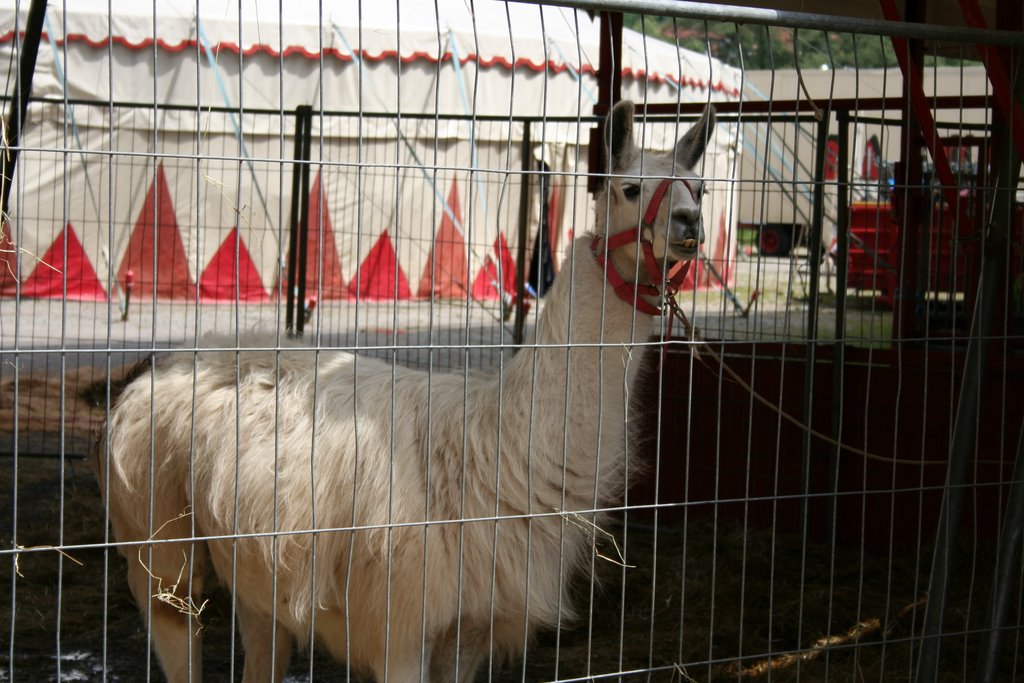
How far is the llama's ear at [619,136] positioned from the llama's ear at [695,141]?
0.19 metres

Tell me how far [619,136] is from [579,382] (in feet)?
2.50

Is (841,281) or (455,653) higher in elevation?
Answer: (841,281)

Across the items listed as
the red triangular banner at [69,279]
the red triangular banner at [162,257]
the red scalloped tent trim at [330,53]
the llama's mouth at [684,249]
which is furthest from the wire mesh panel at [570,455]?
the red scalloped tent trim at [330,53]

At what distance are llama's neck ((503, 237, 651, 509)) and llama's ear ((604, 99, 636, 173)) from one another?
28cm

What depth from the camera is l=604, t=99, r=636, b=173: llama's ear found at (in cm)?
296

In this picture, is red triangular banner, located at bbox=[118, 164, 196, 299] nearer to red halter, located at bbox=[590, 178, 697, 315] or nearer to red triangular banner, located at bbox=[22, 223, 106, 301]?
red triangular banner, located at bbox=[22, 223, 106, 301]

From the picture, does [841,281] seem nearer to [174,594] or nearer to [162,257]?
[174,594]

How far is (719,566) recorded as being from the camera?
207 inches

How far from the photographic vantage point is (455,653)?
3156mm

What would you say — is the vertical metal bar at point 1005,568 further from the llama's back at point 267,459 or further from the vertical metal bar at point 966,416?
the llama's back at point 267,459

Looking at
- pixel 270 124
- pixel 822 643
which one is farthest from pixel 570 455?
pixel 270 124

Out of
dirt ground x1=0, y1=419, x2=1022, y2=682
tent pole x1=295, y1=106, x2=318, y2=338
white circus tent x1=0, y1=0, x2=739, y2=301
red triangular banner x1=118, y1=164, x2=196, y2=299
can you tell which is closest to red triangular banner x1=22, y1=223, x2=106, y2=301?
white circus tent x1=0, y1=0, x2=739, y2=301

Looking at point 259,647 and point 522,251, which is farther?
point 522,251

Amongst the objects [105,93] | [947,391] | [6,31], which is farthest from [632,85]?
[947,391]
